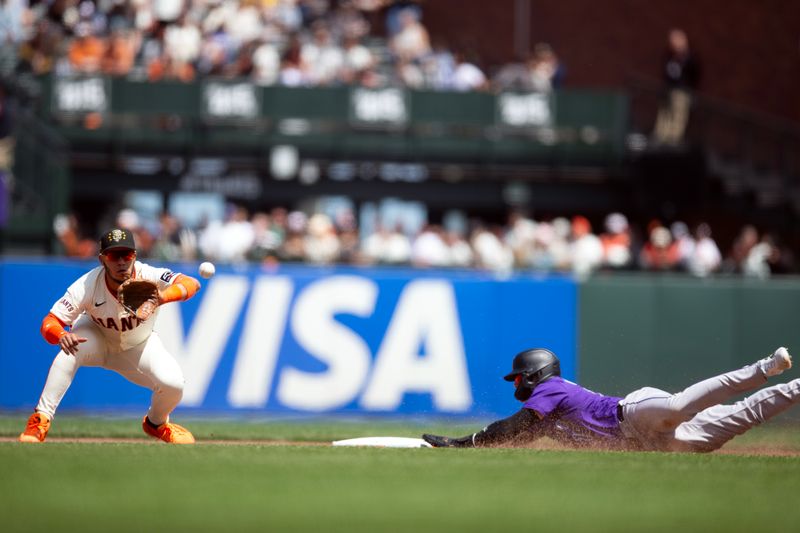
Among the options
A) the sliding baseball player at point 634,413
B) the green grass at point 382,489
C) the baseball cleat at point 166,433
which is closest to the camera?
the green grass at point 382,489

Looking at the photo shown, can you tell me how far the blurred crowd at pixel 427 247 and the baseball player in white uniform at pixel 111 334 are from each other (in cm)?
Result: 743

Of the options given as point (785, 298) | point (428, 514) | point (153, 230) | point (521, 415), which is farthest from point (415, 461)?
point (153, 230)

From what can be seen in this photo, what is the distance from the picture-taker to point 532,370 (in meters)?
9.80

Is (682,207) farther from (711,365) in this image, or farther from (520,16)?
(711,365)

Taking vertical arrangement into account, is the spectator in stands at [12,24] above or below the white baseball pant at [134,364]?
above

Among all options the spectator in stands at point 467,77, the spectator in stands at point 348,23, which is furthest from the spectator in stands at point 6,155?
the spectator in stands at point 467,77

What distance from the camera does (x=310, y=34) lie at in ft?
72.8

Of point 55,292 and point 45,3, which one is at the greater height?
point 45,3

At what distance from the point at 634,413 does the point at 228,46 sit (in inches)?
544

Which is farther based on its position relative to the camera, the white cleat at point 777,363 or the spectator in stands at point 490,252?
the spectator in stands at point 490,252

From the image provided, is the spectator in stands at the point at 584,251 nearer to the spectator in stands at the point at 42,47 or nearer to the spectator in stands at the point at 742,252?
the spectator in stands at the point at 742,252

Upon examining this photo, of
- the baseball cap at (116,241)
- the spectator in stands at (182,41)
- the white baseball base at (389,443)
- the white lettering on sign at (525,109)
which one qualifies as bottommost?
the white baseball base at (389,443)

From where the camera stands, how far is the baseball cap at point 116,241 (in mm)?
9727

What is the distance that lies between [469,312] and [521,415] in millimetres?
5607
